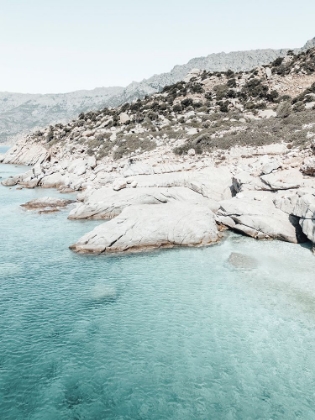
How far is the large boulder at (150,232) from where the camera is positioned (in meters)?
24.8

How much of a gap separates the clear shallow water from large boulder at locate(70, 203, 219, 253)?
1.23 metres

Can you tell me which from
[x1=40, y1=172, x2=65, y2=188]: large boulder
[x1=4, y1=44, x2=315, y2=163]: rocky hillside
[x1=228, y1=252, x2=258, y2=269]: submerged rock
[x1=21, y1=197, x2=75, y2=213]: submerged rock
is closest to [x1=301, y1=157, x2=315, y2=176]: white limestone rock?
[x1=228, y1=252, x2=258, y2=269]: submerged rock

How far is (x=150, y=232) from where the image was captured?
1000 inches

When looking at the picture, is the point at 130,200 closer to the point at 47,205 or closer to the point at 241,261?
the point at 47,205

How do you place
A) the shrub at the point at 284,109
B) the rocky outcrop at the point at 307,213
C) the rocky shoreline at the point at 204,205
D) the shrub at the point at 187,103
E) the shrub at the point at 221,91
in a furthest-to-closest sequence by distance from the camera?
the shrub at the point at 187,103 < the shrub at the point at 221,91 < the shrub at the point at 284,109 < the rocky shoreline at the point at 204,205 < the rocky outcrop at the point at 307,213

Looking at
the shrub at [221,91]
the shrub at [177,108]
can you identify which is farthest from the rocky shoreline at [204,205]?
the shrub at [221,91]

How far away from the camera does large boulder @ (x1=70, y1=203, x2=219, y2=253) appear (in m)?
24.8

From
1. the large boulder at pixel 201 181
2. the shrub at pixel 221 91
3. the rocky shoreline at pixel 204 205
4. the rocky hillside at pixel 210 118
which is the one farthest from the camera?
the shrub at pixel 221 91

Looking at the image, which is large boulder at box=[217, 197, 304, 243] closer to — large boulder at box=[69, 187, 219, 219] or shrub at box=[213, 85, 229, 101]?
large boulder at box=[69, 187, 219, 219]

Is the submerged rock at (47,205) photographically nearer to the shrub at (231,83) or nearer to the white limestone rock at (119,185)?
the white limestone rock at (119,185)

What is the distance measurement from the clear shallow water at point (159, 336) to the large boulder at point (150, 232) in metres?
1.23

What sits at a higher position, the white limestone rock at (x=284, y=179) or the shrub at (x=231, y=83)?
the shrub at (x=231, y=83)

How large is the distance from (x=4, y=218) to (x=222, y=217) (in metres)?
22.1

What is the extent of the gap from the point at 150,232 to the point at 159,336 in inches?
443
